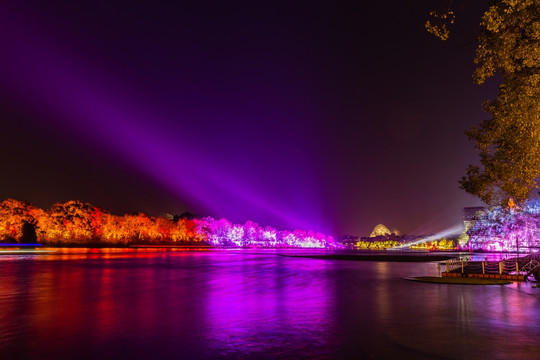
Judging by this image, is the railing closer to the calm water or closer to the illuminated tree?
the calm water

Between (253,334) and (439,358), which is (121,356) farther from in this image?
(439,358)

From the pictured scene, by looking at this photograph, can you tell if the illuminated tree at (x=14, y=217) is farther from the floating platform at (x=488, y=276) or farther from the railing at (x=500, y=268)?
the floating platform at (x=488, y=276)

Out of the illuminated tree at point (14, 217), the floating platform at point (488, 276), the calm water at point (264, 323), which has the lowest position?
the floating platform at point (488, 276)

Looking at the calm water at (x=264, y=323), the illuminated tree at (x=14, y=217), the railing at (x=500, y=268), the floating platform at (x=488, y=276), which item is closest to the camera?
the calm water at (x=264, y=323)

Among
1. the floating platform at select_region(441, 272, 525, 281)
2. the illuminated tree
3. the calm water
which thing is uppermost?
the illuminated tree

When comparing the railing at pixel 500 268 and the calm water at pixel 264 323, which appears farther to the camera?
the railing at pixel 500 268

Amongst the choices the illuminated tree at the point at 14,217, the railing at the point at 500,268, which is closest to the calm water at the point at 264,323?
the railing at the point at 500,268

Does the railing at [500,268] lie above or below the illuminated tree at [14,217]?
below

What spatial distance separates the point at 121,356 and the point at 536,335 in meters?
10.7

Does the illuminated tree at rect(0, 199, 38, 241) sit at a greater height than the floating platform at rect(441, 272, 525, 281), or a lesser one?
greater

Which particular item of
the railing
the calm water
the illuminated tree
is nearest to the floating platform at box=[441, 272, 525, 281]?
the railing

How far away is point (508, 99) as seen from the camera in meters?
19.7

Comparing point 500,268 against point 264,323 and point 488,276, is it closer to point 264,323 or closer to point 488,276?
point 488,276

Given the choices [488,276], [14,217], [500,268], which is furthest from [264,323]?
[14,217]
